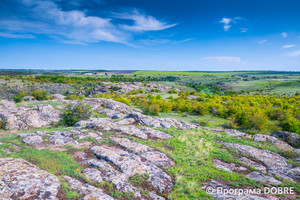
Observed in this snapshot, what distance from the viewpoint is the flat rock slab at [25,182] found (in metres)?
6.09

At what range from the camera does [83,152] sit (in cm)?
1094

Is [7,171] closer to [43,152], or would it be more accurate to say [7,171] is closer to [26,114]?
[43,152]

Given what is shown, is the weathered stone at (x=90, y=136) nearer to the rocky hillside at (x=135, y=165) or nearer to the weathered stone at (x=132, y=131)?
the rocky hillside at (x=135, y=165)

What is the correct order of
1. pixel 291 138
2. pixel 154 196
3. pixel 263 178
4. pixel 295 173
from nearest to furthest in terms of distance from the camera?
pixel 154 196
pixel 263 178
pixel 295 173
pixel 291 138

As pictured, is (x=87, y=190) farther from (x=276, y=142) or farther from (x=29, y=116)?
(x=276, y=142)

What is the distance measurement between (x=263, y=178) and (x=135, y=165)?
28.8 ft

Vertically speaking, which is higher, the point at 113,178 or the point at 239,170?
the point at 113,178

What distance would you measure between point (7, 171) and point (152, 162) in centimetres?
793

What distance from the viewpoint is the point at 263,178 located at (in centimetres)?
986

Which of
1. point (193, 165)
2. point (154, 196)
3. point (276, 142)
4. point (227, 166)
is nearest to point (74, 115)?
point (193, 165)

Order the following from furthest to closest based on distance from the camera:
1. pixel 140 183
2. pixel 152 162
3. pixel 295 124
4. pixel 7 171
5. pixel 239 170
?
1. pixel 295 124
2. pixel 239 170
3. pixel 152 162
4. pixel 140 183
5. pixel 7 171

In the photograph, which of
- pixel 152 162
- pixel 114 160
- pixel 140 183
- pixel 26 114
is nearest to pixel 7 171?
pixel 114 160

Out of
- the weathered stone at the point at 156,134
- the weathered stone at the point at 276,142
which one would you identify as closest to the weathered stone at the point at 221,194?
the weathered stone at the point at 156,134

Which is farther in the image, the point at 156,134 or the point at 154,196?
the point at 156,134
